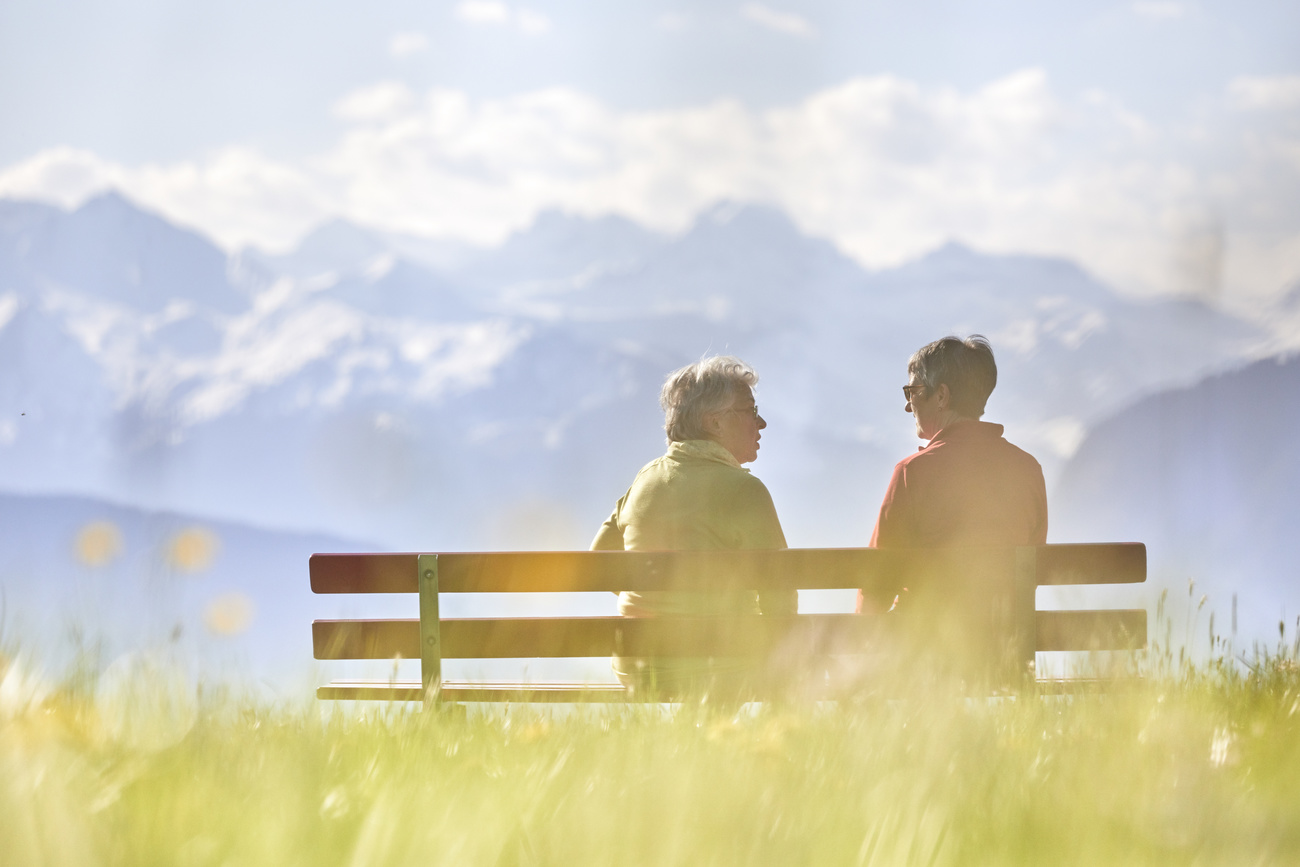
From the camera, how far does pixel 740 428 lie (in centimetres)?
477

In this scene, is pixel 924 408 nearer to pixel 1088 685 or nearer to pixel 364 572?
pixel 1088 685

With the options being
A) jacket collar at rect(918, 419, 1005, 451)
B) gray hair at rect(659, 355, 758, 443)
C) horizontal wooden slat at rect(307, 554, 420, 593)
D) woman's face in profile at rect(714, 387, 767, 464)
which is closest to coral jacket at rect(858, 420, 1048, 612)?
jacket collar at rect(918, 419, 1005, 451)

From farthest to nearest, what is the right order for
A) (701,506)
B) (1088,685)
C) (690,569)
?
(701,506) < (690,569) < (1088,685)

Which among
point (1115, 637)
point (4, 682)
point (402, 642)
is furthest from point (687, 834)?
point (1115, 637)

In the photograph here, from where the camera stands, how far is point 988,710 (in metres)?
3.39

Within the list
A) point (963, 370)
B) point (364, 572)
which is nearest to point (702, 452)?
point (963, 370)

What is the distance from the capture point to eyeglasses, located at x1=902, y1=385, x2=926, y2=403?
489cm

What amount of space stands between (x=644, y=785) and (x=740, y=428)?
2.48m

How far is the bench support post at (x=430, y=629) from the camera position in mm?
4086

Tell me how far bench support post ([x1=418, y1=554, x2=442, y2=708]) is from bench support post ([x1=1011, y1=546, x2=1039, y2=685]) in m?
2.19

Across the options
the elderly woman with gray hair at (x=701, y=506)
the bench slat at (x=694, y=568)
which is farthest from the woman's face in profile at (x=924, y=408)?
the bench slat at (x=694, y=568)

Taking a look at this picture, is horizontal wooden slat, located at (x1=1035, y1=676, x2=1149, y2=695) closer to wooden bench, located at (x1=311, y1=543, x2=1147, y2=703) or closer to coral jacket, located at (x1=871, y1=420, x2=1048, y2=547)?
wooden bench, located at (x1=311, y1=543, x2=1147, y2=703)

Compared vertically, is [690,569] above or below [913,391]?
below

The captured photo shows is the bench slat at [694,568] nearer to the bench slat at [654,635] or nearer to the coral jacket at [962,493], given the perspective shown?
the bench slat at [654,635]
